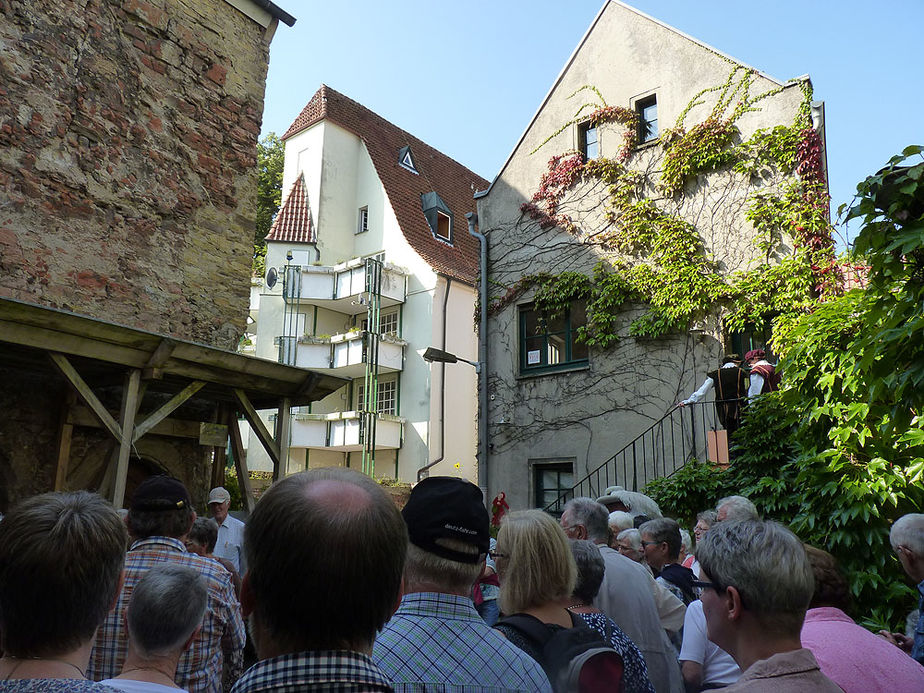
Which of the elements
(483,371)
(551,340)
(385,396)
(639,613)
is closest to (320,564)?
(639,613)

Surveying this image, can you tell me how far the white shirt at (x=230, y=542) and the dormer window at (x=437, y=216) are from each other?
60.8 feet

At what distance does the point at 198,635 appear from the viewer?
115 inches

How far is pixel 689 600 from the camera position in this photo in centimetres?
408

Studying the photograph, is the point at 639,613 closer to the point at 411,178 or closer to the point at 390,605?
the point at 390,605

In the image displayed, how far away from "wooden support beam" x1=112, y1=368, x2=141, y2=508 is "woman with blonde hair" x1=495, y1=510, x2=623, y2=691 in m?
5.79

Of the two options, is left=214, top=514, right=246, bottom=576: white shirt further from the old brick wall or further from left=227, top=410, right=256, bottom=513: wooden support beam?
the old brick wall

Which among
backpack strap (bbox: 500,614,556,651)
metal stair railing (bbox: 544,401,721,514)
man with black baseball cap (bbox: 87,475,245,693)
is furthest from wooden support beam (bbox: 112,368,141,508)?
metal stair railing (bbox: 544,401,721,514)

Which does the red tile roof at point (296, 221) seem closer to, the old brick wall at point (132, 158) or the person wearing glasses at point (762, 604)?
the old brick wall at point (132, 158)

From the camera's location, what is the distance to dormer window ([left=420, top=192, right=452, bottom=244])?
82.4 feet

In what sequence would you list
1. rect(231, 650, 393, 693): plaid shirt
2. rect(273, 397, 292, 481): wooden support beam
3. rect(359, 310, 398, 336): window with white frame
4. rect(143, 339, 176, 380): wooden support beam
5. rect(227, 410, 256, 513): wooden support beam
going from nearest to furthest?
rect(231, 650, 393, 693): plaid shirt < rect(143, 339, 176, 380): wooden support beam < rect(227, 410, 256, 513): wooden support beam < rect(273, 397, 292, 481): wooden support beam < rect(359, 310, 398, 336): window with white frame

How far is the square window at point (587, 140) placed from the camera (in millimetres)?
13805

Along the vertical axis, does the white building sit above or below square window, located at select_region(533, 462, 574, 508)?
above

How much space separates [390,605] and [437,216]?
962 inches

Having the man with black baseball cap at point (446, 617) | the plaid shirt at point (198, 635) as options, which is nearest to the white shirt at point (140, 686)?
the plaid shirt at point (198, 635)
